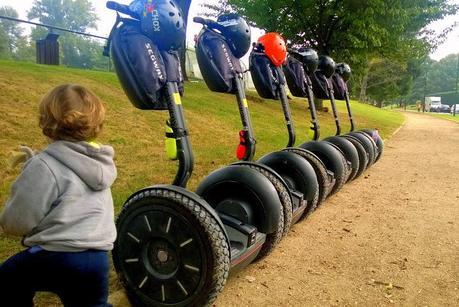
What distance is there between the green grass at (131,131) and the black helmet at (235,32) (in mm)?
1810

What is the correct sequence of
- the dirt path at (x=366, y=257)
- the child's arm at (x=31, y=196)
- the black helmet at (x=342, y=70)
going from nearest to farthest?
1. the child's arm at (x=31, y=196)
2. the dirt path at (x=366, y=257)
3. the black helmet at (x=342, y=70)

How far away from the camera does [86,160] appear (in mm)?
1740

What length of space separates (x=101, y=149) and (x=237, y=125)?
875 centimetres

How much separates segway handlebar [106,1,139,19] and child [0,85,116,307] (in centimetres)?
101

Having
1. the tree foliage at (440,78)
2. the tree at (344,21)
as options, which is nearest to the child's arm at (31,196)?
the tree at (344,21)

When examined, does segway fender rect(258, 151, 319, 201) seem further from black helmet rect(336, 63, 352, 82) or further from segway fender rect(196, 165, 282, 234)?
black helmet rect(336, 63, 352, 82)

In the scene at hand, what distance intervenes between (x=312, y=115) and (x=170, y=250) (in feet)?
10.9

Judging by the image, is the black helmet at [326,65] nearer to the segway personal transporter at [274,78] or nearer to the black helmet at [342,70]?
the black helmet at [342,70]

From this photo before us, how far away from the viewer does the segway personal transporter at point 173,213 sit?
7.74 ft

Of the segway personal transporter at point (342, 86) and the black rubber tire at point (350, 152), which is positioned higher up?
the segway personal transporter at point (342, 86)

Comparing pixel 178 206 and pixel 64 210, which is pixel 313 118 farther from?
pixel 64 210

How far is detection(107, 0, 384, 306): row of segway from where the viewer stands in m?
2.37

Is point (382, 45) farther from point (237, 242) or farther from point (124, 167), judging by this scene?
point (237, 242)

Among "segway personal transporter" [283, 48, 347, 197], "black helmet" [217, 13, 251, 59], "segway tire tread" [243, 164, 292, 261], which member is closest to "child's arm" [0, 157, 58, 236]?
"segway tire tread" [243, 164, 292, 261]
